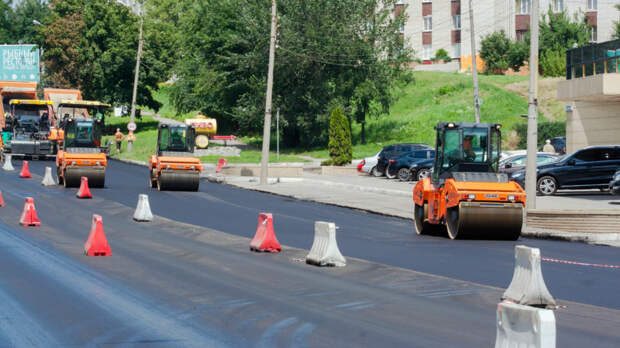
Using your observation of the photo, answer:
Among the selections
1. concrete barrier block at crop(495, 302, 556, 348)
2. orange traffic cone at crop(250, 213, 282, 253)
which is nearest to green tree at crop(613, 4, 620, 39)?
orange traffic cone at crop(250, 213, 282, 253)

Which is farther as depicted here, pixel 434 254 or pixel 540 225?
pixel 540 225

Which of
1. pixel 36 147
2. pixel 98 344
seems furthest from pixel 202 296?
pixel 36 147

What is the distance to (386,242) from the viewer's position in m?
20.3

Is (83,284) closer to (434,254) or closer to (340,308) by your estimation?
(340,308)

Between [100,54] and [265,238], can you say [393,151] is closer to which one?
[265,238]

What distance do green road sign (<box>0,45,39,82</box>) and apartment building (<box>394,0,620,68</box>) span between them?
33.2 m

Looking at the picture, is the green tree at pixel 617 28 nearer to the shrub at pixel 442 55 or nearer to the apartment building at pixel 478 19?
the apartment building at pixel 478 19

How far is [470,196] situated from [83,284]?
9421mm

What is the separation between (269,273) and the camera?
14.7 m

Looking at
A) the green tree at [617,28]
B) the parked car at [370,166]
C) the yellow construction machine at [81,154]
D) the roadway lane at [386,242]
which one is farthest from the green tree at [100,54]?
the roadway lane at [386,242]

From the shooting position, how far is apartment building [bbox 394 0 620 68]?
7944cm

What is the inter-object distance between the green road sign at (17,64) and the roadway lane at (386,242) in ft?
141

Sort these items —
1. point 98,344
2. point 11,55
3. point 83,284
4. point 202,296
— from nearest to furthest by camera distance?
point 98,344, point 202,296, point 83,284, point 11,55

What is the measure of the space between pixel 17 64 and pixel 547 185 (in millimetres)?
57389
